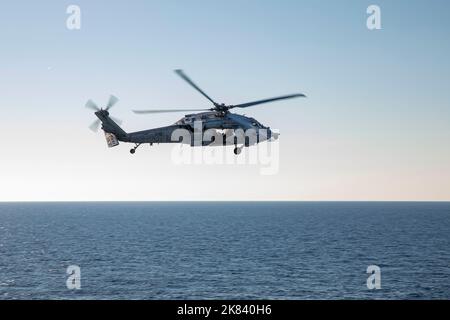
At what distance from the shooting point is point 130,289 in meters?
90.0

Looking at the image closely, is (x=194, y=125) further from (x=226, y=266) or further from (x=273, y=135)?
(x=226, y=266)

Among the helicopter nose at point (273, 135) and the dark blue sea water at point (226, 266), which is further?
the dark blue sea water at point (226, 266)

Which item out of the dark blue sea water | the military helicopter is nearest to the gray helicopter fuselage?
the military helicopter

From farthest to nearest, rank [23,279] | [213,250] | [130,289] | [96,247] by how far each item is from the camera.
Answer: [96,247] → [213,250] → [23,279] → [130,289]

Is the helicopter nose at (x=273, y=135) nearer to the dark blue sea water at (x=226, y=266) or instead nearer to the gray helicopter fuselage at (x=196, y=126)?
the gray helicopter fuselage at (x=196, y=126)

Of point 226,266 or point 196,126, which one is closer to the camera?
point 196,126

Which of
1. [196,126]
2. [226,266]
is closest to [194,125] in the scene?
[196,126]

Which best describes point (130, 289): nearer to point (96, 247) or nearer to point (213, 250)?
point (213, 250)

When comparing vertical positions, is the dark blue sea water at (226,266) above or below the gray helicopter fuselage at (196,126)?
below

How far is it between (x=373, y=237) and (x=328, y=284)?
302ft

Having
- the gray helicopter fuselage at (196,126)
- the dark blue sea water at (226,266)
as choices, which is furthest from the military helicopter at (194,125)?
the dark blue sea water at (226,266)
